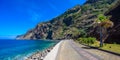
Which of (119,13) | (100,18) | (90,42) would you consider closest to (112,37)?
(90,42)

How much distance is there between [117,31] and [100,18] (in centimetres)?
1863

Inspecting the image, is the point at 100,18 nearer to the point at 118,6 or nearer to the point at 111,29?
the point at 111,29

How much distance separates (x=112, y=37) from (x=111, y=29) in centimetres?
717

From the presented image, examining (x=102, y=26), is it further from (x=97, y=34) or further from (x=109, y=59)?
(x=97, y=34)

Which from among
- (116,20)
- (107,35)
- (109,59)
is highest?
(116,20)

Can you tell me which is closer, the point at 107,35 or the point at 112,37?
the point at 112,37

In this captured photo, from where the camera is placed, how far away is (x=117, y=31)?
7338 cm

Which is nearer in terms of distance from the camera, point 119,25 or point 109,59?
point 109,59

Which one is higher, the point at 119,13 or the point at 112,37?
the point at 119,13

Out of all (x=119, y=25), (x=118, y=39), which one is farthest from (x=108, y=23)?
(x=119, y=25)

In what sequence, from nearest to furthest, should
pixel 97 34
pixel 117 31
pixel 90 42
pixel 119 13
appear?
pixel 117 31, pixel 90 42, pixel 119 13, pixel 97 34

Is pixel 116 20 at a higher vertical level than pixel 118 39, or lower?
higher

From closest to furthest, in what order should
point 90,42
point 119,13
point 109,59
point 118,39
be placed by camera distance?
point 109,59 → point 118,39 → point 90,42 → point 119,13

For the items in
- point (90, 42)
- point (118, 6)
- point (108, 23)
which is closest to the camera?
point (108, 23)
